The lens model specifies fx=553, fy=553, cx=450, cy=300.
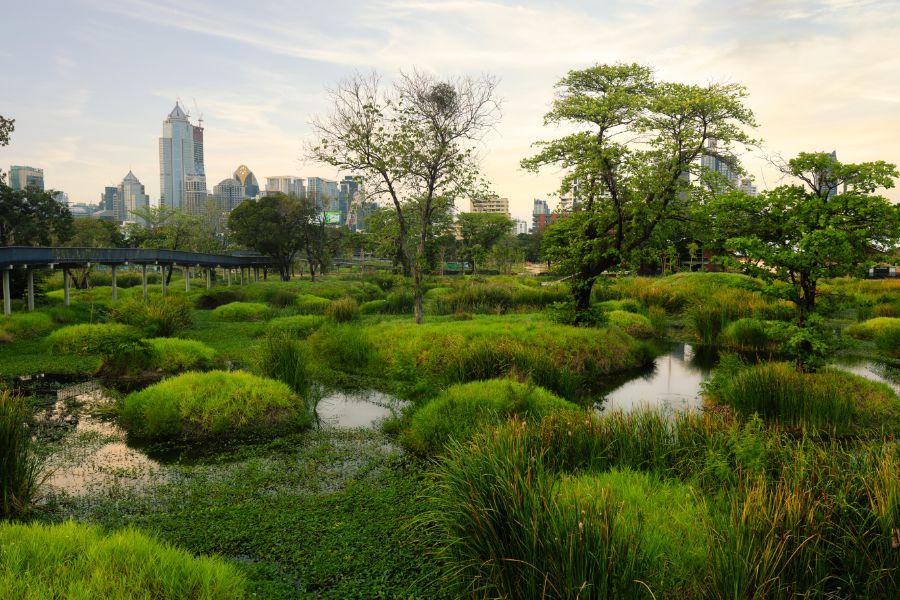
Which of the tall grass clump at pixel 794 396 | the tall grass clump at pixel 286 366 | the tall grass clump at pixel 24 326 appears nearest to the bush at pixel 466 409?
the tall grass clump at pixel 286 366

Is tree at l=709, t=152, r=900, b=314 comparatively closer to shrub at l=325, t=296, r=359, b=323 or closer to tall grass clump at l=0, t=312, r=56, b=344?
shrub at l=325, t=296, r=359, b=323

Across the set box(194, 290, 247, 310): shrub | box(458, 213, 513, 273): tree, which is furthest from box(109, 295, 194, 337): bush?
box(458, 213, 513, 273): tree

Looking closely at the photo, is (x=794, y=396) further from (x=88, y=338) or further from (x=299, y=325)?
(x=88, y=338)

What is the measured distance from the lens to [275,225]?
41.1m

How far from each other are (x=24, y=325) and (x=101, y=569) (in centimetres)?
1704

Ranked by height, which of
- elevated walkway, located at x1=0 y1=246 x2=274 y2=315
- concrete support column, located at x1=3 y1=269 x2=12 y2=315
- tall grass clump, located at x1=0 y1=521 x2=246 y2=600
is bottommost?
tall grass clump, located at x1=0 y1=521 x2=246 y2=600

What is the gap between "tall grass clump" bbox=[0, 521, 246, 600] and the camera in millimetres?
3395

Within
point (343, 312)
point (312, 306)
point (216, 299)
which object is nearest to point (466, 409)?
point (343, 312)

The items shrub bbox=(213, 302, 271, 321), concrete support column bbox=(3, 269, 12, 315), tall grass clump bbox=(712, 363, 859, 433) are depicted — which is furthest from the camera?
shrub bbox=(213, 302, 271, 321)

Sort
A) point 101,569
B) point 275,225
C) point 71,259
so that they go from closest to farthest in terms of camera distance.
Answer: point 101,569, point 71,259, point 275,225

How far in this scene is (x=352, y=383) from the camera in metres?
12.1

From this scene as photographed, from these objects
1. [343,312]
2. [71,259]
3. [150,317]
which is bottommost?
[343,312]

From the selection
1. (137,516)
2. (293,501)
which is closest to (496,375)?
(293,501)

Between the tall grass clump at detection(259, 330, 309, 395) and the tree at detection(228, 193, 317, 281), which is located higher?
the tree at detection(228, 193, 317, 281)
